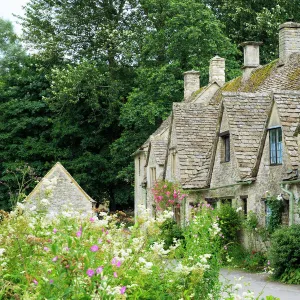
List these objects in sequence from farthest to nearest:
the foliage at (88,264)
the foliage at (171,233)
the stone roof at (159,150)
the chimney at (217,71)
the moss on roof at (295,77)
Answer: the chimney at (217,71), the stone roof at (159,150), the foliage at (171,233), the moss on roof at (295,77), the foliage at (88,264)

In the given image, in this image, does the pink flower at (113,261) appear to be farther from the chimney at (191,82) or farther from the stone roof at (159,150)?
the chimney at (191,82)

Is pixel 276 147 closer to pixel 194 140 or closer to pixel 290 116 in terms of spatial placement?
pixel 290 116

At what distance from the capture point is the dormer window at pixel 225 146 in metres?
26.7

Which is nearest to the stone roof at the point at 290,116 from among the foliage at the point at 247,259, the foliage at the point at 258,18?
the foliage at the point at 247,259

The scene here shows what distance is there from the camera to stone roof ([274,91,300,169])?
21.5 m

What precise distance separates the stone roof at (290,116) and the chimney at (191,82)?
18.7 metres

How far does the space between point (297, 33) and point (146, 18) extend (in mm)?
22929

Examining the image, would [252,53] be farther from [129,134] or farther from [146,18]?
[146,18]

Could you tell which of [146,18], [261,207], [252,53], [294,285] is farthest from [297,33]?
[146,18]

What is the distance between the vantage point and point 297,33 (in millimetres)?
30344

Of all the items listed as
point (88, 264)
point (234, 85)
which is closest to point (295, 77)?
point (234, 85)

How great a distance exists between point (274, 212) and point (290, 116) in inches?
120

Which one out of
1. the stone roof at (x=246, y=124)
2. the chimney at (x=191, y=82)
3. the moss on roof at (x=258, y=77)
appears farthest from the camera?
the chimney at (x=191, y=82)

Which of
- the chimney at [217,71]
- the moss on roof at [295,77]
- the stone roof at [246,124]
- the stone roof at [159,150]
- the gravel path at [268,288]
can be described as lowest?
the gravel path at [268,288]
